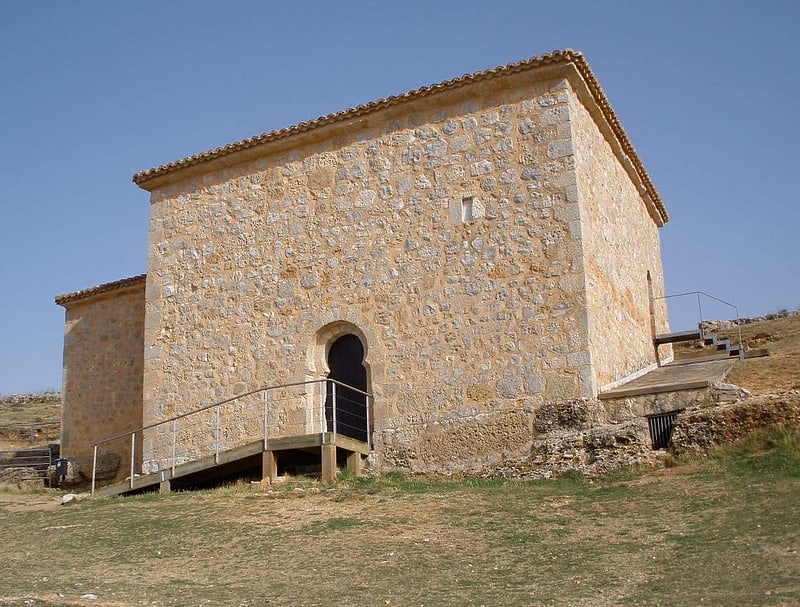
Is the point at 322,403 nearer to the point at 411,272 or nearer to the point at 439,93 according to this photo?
the point at 411,272

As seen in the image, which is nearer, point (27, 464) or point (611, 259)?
point (611, 259)

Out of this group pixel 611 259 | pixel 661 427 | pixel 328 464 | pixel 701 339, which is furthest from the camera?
pixel 701 339

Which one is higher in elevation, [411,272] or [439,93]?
[439,93]

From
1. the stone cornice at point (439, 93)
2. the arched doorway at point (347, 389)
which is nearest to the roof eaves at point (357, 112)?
the stone cornice at point (439, 93)

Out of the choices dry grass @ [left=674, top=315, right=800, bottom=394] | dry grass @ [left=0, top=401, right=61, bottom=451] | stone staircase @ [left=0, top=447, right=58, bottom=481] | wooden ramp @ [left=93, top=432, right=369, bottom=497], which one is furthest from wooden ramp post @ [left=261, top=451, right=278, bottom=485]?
dry grass @ [left=0, top=401, right=61, bottom=451]

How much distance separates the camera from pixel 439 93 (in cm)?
1530

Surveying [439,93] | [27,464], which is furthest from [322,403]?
[27,464]

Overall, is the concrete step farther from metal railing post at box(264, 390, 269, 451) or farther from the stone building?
metal railing post at box(264, 390, 269, 451)

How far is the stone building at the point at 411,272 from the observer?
561 inches

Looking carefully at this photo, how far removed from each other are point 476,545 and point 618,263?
27.5 feet

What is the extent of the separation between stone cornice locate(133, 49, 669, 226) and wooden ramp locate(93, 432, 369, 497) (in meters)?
5.73

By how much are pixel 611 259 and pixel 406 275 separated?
378cm

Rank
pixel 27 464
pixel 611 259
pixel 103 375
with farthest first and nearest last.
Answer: pixel 27 464 < pixel 103 375 < pixel 611 259

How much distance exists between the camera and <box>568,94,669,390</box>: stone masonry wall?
14453 mm
